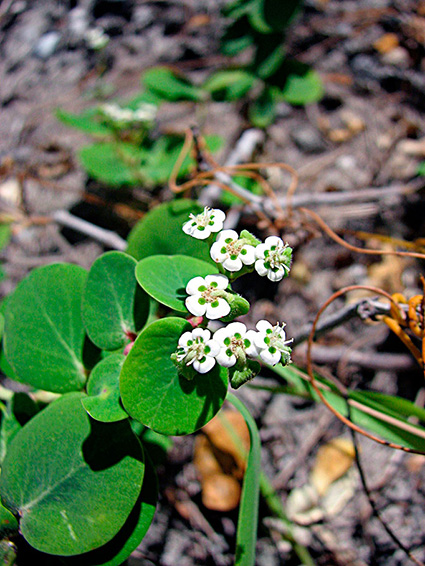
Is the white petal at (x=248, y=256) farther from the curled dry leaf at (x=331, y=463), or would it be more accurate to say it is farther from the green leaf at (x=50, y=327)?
the curled dry leaf at (x=331, y=463)

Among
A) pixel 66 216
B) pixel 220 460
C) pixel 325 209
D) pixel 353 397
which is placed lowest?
pixel 220 460

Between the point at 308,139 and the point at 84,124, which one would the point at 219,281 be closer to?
the point at 84,124

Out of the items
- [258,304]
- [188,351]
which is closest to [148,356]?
[188,351]

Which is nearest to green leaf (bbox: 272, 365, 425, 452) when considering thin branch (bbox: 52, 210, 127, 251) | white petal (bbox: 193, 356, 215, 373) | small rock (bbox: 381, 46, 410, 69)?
white petal (bbox: 193, 356, 215, 373)

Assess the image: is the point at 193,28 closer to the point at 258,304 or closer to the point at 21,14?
the point at 21,14

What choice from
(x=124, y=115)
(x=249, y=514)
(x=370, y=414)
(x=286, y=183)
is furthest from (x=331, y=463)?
(x=124, y=115)

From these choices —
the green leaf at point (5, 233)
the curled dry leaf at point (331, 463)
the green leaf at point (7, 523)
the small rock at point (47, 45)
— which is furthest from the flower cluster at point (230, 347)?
the small rock at point (47, 45)
